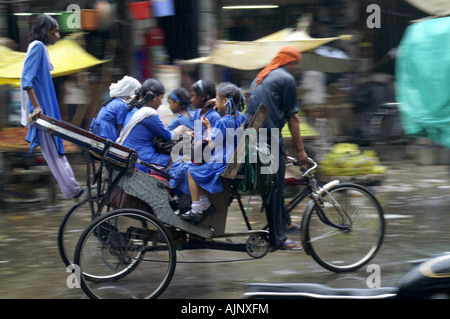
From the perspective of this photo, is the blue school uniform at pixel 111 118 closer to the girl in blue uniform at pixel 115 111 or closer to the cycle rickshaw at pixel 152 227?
the girl in blue uniform at pixel 115 111

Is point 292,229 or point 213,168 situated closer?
point 213,168

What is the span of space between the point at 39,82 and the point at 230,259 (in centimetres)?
238

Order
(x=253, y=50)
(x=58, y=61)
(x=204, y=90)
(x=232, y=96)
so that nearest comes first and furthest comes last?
(x=232, y=96), (x=204, y=90), (x=253, y=50), (x=58, y=61)

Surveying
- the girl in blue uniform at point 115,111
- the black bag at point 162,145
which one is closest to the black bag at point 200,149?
the black bag at point 162,145

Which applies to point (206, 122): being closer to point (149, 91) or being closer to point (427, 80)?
point (149, 91)

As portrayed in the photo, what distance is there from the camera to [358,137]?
10.4 meters

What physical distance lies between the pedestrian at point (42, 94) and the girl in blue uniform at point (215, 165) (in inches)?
48.9

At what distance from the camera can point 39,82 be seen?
564cm

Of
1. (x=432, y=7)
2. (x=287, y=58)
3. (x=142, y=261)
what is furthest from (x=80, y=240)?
(x=432, y=7)

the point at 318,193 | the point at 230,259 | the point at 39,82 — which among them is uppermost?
the point at 39,82

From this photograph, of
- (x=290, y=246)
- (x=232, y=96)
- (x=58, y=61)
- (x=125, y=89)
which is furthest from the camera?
(x=58, y=61)

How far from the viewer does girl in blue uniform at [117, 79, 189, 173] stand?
16.0 ft

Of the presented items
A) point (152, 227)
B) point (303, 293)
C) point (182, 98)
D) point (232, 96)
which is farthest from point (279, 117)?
point (303, 293)

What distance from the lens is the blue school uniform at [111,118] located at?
544 centimetres
